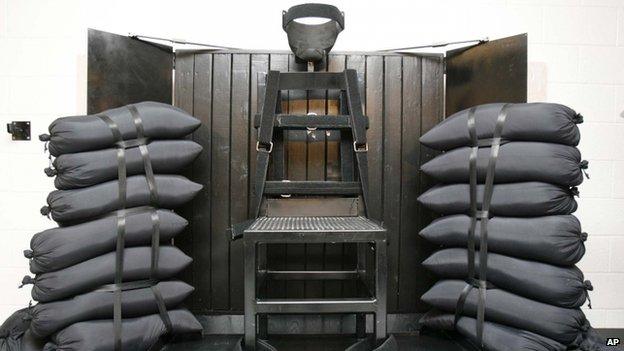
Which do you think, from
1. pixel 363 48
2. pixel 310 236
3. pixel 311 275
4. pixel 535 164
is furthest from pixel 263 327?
pixel 363 48

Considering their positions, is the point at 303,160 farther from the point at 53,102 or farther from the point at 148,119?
the point at 53,102

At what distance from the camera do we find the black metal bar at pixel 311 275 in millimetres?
1514

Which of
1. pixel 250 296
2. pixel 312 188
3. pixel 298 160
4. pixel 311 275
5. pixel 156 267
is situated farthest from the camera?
pixel 298 160

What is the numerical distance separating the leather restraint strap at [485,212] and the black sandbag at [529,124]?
0.7 inches

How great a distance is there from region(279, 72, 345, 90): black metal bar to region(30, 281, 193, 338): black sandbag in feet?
3.34

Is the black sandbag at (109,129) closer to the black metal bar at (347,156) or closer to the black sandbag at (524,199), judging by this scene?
the black metal bar at (347,156)

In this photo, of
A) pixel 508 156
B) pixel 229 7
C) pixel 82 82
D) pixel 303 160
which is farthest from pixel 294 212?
pixel 82 82

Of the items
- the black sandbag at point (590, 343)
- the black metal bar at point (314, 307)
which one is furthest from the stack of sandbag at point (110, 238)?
the black sandbag at point (590, 343)

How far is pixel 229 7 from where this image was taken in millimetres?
1677

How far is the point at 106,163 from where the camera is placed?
4.07 feet

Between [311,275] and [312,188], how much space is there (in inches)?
16.7

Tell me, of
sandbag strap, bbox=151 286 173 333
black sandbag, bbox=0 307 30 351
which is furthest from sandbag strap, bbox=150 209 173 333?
black sandbag, bbox=0 307 30 351

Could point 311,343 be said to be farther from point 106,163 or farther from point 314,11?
point 314,11

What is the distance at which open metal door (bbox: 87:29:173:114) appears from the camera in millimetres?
1485
